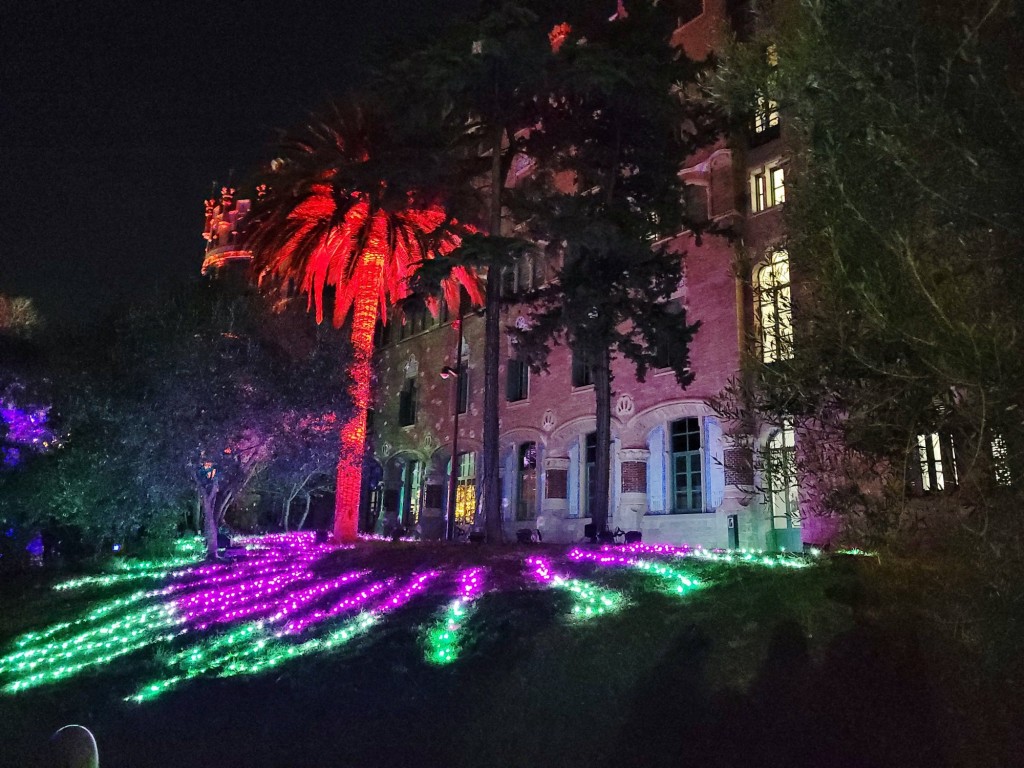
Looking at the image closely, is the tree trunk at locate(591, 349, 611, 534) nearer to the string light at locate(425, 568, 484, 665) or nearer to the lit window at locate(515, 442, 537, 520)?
the string light at locate(425, 568, 484, 665)

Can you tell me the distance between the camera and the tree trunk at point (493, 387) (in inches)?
554

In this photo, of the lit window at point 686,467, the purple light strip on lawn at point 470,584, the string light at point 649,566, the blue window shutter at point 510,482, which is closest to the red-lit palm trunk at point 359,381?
the blue window shutter at point 510,482

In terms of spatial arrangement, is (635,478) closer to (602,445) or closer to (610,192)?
(602,445)

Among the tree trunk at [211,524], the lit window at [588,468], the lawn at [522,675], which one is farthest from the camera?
the lit window at [588,468]

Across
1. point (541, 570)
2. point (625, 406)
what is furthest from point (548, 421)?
point (541, 570)

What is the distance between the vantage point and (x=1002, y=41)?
483 cm

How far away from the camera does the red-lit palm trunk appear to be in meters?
19.1

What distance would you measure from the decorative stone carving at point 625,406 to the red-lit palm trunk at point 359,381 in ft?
22.4

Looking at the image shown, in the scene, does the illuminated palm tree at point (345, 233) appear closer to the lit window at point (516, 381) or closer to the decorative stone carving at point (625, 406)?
the lit window at point (516, 381)

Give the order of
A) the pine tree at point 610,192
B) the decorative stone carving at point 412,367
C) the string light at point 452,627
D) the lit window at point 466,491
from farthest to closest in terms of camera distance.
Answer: the decorative stone carving at point 412,367 < the lit window at point 466,491 < the pine tree at point 610,192 < the string light at point 452,627

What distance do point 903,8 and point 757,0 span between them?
11.5ft

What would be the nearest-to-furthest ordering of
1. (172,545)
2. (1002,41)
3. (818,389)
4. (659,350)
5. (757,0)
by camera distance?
(1002,41), (818,389), (757,0), (659,350), (172,545)

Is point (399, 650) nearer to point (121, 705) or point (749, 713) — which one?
Result: point (121, 705)

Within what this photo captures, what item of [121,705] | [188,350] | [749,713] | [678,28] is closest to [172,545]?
[188,350]
